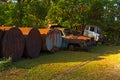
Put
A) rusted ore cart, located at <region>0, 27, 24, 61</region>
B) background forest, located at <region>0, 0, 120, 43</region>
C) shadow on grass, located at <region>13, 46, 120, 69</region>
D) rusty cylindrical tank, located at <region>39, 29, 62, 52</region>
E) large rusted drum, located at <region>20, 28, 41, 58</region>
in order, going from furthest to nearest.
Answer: background forest, located at <region>0, 0, 120, 43</region> → rusty cylindrical tank, located at <region>39, 29, 62, 52</region> → large rusted drum, located at <region>20, 28, 41, 58</region> → rusted ore cart, located at <region>0, 27, 24, 61</region> → shadow on grass, located at <region>13, 46, 120, 69</region>

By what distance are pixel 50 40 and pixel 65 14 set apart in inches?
471

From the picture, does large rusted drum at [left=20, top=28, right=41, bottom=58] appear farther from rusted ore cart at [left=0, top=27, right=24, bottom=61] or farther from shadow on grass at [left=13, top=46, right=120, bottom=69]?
rusted ore cart at [left=0, top=27, right=24, bottom=61]

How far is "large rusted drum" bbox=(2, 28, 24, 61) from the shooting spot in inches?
567

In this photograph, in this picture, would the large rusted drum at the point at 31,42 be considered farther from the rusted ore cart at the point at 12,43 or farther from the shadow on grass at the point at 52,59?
the rusted ore cart at the point at 12,43

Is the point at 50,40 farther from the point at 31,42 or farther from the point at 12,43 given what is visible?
the point at 12,43

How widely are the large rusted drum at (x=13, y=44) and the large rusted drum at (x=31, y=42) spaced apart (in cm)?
72

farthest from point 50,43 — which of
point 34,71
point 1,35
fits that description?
point 34,71

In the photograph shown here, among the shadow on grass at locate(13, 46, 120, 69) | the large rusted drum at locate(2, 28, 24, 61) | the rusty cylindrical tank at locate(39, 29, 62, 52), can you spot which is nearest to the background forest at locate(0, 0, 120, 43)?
the rusty cylindrical tank at locate(39, 29, 62, 52)

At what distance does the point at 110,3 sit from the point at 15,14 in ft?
42.3

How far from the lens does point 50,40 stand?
19531 millimetres

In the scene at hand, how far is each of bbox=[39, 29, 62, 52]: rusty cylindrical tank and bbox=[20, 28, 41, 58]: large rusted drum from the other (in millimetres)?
976

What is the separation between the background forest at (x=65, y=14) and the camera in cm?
2739

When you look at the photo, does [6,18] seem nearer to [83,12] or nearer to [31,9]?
[31,9]

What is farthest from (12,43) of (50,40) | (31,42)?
(50,40)
